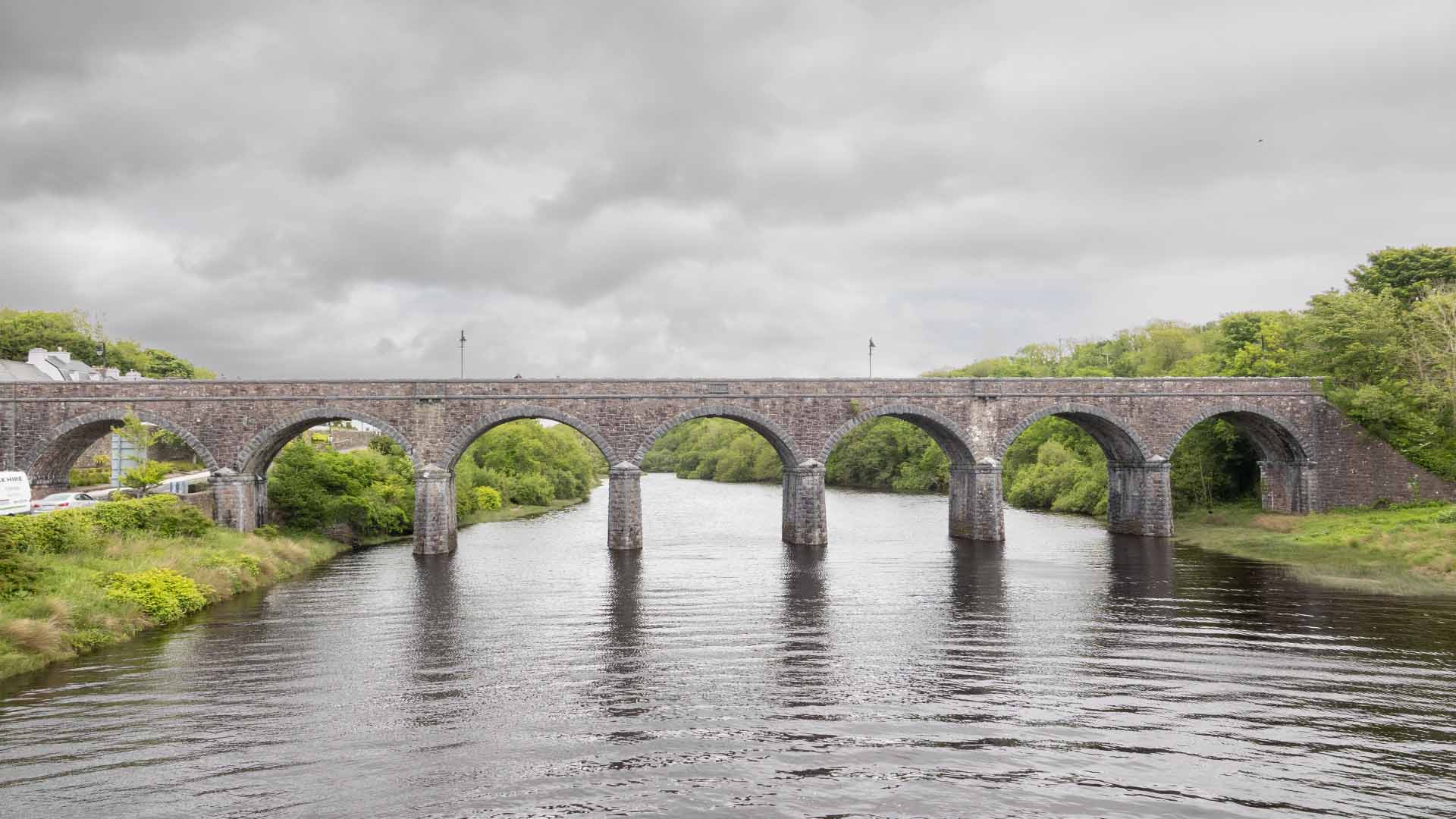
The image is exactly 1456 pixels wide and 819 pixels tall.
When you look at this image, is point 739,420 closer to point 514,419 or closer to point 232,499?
point 514,419

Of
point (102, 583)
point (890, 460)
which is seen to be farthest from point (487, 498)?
point (890, 460)

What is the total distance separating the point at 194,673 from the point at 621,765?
38.2 feet

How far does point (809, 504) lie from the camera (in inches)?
1586

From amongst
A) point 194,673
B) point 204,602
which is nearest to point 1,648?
point 194,673

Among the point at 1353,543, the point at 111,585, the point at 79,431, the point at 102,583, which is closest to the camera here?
the point at 102,583

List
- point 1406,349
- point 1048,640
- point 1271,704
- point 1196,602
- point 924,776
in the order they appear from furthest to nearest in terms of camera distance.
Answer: point 1406,349 → point 1196,602 → point 1048,640 → point 1271,704 → point 924,776

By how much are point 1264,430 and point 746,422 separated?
1095 inches

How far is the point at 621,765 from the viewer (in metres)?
13.1

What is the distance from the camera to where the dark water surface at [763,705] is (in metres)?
12.0

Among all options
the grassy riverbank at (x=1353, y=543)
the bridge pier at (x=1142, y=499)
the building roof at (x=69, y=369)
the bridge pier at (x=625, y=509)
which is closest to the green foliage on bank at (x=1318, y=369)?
the grassy riverbank at (x=1353, y=543)

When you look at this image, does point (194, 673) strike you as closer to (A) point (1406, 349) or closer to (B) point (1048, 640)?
(B) point (1048, 640)

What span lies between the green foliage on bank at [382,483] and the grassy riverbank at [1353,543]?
41598 mm

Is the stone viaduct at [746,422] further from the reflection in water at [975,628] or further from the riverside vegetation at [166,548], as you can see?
the reflection in water at [975,628]

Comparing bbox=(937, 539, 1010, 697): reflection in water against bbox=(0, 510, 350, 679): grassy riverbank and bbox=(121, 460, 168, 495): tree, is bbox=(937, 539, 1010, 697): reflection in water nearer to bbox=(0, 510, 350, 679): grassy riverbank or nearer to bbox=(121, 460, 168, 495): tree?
bbox=(0, 510, 350, 679): grassy riverbank
